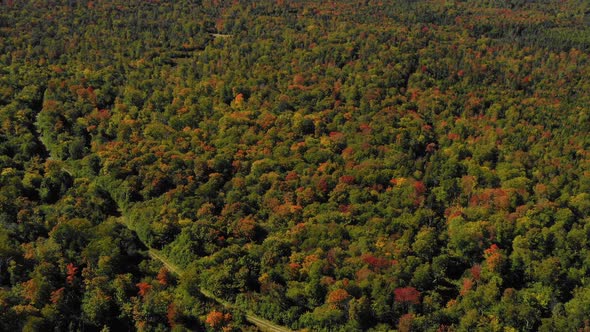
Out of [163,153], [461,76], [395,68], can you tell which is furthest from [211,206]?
[461,76]

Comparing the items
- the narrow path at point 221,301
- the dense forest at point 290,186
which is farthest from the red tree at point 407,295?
the narrow path at point 221,301

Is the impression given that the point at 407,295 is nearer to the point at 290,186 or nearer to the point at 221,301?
the point at 221,301

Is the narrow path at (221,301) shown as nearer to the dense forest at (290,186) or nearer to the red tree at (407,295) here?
the dense forest at (290,186)

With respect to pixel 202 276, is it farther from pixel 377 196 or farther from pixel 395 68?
pixel 395 68

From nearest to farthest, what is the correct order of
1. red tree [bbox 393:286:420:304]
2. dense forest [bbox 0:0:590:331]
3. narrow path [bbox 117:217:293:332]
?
red tree [bbox 393:286:420:304]
narrow path [bbox 117:217:293:332]
dense forest [bbox 0:0:590:331]

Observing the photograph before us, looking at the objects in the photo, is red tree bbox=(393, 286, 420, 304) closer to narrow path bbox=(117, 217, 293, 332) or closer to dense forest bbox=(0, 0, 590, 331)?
dense forest bbox=(0, 0, 590, 331)

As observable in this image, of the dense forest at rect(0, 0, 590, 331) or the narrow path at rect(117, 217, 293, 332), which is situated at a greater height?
the dense forest at rect(0, 0, 590, 331)

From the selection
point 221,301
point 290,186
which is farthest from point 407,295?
point 290,186

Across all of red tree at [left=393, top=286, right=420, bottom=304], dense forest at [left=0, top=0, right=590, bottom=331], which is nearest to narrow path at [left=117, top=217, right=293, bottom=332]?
dense forest at [left=0, top=0, right=590, bottom=331]
